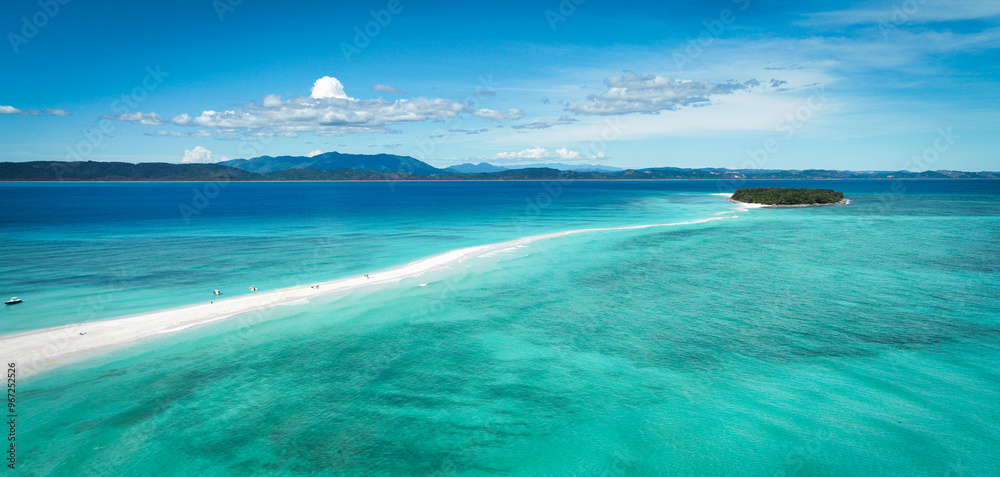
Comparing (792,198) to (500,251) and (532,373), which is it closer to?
(500,251)

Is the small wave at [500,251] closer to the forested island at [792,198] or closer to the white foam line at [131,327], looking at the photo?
the white foam line at [131,327]

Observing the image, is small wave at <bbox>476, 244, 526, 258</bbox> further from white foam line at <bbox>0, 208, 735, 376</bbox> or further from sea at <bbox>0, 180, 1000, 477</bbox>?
white foam line at <bbox>0, 208, 735, 376</bbox>

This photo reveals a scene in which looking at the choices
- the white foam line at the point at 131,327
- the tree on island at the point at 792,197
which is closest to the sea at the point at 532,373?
the white foam line at the point at 131,327

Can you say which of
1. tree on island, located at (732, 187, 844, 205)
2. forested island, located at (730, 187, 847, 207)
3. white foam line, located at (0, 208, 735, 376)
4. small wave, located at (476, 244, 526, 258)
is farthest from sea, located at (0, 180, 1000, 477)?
tree on island, located at (732, 187, 844, 205)

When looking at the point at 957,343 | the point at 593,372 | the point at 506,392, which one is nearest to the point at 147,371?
the point at 506,392

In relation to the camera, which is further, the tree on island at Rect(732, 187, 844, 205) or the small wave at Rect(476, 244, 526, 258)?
the tree on island at Rect(732, 187, 844, 205)

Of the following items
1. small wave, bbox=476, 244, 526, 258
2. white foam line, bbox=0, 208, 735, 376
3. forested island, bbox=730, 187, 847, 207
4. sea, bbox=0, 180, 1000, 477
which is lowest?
sea, bbox=0, 180, 1000, 477
